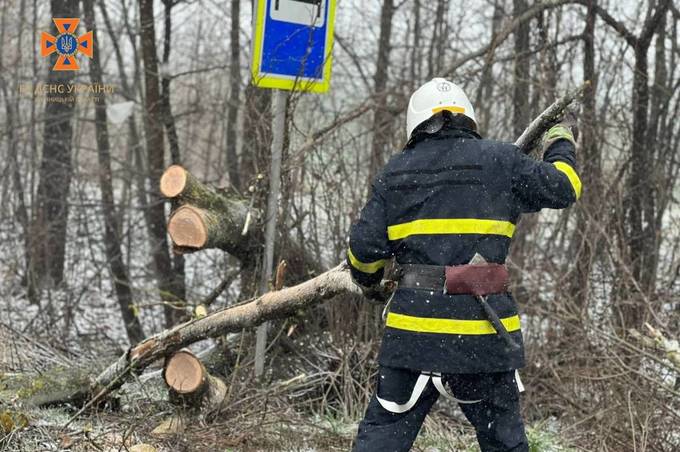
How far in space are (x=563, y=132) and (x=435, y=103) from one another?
0.61m

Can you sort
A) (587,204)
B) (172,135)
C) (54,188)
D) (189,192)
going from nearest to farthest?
(189,192), (587,204), (172,135), (54,188)

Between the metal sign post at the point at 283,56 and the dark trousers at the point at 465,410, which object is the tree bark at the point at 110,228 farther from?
the dark trousers at the point at 465,410

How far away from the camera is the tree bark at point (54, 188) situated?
33.7 feet


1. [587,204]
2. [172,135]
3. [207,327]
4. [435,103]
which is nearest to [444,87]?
[435,103]

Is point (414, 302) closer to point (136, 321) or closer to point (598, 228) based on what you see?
point (598, 228)

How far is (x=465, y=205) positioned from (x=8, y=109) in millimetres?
10442

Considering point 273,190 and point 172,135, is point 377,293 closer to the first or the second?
point 273,190

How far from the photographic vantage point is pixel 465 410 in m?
3.44

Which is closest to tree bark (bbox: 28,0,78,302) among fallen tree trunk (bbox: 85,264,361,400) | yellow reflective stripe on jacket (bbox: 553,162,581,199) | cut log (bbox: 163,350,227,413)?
fallen tree trunk (bbox: 85,264,361,400)

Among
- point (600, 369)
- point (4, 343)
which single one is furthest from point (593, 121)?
point (4, 343)

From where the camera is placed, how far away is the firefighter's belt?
10.5ft

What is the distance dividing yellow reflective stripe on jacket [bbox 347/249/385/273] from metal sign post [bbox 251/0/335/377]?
192 centimetres

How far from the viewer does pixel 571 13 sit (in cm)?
876

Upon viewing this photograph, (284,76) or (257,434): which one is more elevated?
(284,76)
